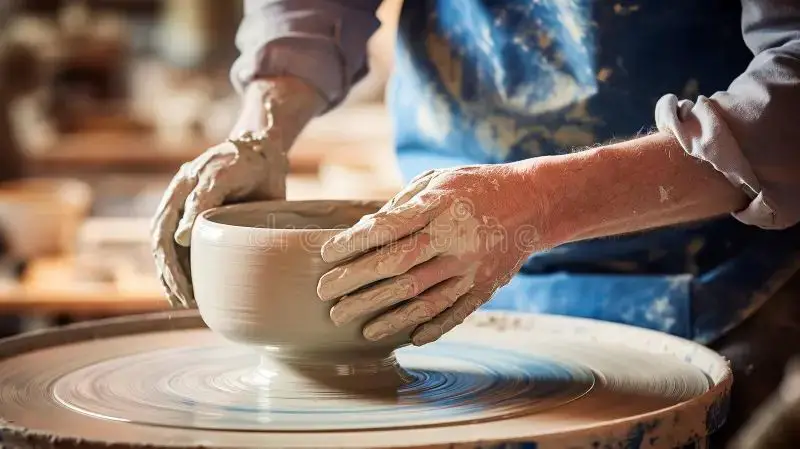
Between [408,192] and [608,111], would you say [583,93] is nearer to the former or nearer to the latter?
[608,111]

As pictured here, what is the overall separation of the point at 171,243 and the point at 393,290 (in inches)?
14.9

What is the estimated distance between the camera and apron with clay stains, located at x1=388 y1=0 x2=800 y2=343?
1.59 m

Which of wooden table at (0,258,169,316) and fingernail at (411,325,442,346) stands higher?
fingernail at (411,325,442,346)

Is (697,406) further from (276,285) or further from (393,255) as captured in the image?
(276,285)

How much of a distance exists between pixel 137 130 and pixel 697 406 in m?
5.70

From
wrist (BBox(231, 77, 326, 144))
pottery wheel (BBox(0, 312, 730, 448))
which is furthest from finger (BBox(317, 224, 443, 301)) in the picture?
wrist (BBox(231, 77, 326, 144))

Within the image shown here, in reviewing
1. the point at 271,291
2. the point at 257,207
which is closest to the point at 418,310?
the point at 271,291

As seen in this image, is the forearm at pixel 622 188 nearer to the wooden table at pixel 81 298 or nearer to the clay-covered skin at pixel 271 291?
the clay-covered skin at pixel 271 291

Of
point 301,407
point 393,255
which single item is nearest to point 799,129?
point 393,255

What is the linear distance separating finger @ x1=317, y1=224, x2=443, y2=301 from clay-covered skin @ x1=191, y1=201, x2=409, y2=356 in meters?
0.02

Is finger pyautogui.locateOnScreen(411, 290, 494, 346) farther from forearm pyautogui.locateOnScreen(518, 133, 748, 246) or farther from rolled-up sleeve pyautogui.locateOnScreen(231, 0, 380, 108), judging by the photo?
rolled-up sleeve pyautogui.locateOnScreen(231, 0, 380, 108)

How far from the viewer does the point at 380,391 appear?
1251 mm

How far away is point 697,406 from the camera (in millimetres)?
1125

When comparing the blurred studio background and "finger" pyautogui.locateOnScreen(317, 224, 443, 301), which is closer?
"finger" pyautogui.locateOnScreen(317, 224, 443, 301)
